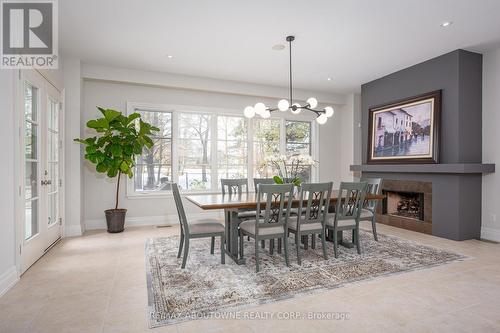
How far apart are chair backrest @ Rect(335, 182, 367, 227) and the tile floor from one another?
907 mm

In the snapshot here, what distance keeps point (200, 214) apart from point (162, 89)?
2.68 m

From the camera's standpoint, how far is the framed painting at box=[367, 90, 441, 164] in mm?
4676

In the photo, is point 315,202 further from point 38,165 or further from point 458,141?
point 38,165

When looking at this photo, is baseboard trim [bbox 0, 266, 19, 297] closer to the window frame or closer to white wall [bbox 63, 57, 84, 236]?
white wall [bbox 63, 57, 84, 236]

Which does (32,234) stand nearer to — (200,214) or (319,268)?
(200,214)

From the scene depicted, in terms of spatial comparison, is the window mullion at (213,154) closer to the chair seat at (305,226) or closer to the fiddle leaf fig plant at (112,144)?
the fiddle leaf fig plant at (112,144)

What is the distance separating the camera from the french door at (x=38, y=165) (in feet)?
10.2

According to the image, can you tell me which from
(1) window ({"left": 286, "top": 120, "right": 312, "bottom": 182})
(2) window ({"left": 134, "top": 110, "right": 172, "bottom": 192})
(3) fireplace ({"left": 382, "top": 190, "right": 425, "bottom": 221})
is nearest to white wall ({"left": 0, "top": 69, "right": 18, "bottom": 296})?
(2) window ({"left": 134, "top": 110, "right": 172, "bottom": 192})

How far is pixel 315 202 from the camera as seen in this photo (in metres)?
3.49

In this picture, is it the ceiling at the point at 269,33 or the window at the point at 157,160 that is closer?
the ceiling at the point at 269,33

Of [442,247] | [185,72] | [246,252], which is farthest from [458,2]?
[185,72]

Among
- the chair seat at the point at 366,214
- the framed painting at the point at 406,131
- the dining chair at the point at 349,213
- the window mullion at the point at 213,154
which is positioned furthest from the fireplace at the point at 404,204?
the window mullion at the point at 213,154

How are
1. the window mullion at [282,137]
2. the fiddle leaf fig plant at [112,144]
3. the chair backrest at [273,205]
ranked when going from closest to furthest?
the chair backrest at [273,205], the fiddle leaf fig plant at [112,144], the window mullion at [282,137]

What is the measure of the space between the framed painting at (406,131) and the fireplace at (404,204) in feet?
2.21
